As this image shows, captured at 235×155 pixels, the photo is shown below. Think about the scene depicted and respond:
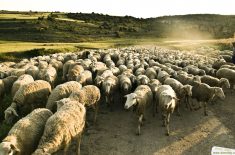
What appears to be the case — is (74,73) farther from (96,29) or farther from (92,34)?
(96,29)

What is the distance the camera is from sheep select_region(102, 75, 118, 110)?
59.8 feet

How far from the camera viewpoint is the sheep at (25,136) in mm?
11367

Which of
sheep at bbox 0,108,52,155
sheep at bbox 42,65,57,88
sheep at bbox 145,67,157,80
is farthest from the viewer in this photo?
sheep at bbox 145,67,157,80

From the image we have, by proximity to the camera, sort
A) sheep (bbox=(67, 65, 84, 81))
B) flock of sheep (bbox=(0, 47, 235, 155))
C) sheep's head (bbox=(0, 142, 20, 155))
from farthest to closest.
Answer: sheep (bbox=(67, 65, 84, 81)), flock of sheep (bbox=(0, 47, 235, 155)), sheep's head (bbox=(0, 142, 20, 155))

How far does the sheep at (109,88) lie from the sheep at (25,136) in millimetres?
5457

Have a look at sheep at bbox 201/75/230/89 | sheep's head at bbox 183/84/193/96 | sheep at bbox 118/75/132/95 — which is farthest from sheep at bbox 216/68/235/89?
sheep at bbox 118/75/132/95

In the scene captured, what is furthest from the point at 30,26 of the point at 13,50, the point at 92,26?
the point at 13,50

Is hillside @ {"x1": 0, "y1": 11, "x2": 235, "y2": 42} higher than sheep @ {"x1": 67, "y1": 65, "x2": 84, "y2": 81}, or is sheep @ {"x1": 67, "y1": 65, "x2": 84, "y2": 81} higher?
sheep @ {"x1": 67, "y1": 65, "x2": 84, "y2": 81}

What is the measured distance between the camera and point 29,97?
56.4 ft

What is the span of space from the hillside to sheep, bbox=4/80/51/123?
48.3 m

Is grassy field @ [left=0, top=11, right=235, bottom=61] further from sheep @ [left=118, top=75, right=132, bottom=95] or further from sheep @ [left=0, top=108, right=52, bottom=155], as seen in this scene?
sheep @ [left=0, top=108, right=52, bottom=155]

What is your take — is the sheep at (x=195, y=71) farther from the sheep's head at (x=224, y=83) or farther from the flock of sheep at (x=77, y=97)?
the sheep's head at (x=224, y=83)

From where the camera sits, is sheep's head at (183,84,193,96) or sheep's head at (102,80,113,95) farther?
sheep's head at (102,80,113,95)

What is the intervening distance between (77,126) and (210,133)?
21.1 ft
